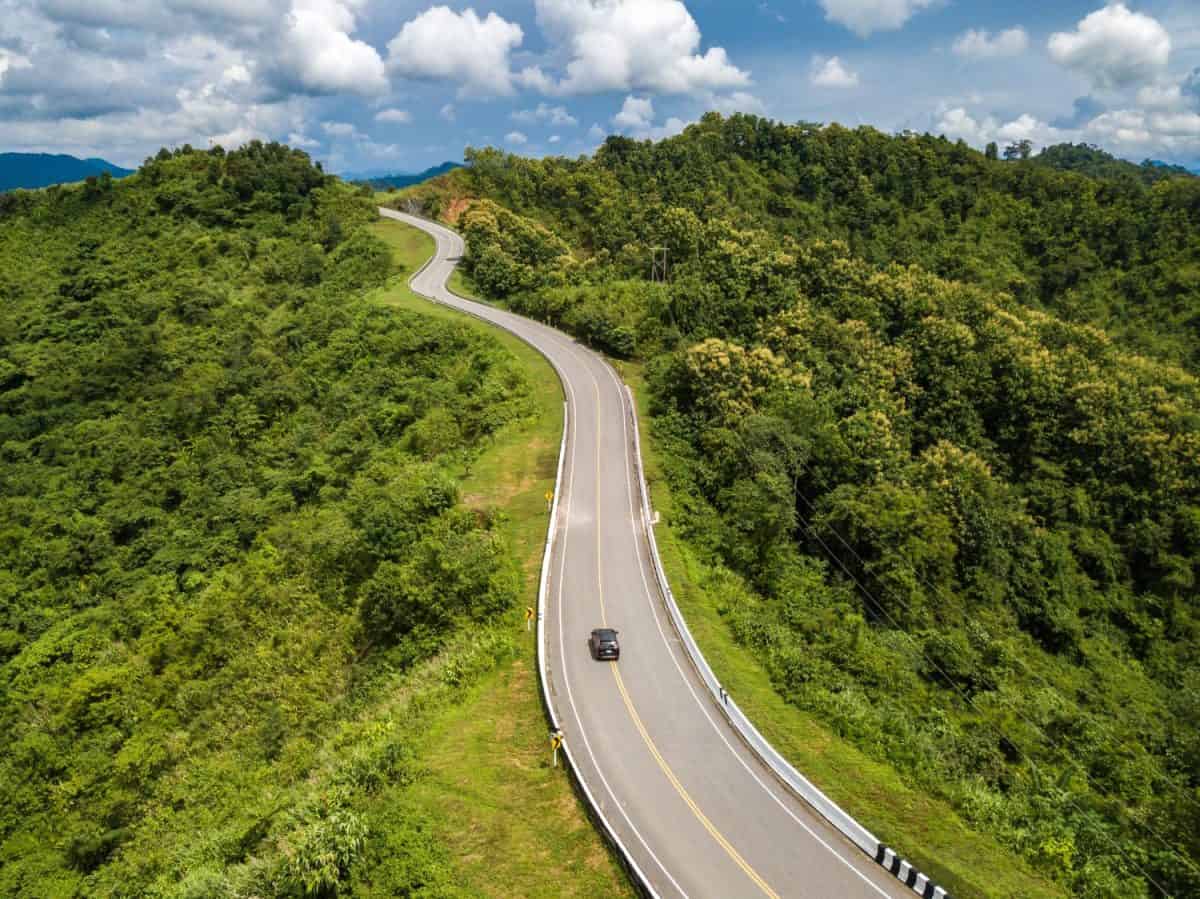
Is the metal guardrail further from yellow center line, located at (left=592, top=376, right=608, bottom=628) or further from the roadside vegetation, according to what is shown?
the roadside vegetation

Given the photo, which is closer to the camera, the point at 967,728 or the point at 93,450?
the point at 967,728

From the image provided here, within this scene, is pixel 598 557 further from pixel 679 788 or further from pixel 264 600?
pixel 264 600

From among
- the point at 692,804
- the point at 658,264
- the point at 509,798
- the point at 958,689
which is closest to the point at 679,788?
the point at 692,804

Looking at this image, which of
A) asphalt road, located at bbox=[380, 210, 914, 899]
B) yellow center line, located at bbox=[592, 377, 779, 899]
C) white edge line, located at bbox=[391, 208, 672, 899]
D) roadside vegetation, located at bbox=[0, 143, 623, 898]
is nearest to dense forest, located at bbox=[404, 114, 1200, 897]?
asphalt road, located at bbox=[380, 210, 914, 899]

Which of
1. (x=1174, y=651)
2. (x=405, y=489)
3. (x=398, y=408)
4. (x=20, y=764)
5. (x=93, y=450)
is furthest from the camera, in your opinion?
(x=93, y=450)

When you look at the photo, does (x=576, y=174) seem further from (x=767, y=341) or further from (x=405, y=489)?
(x=405, y=489)

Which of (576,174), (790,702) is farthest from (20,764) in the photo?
(576,174)
